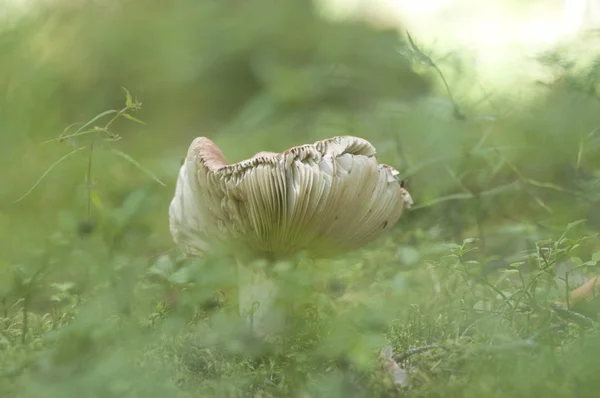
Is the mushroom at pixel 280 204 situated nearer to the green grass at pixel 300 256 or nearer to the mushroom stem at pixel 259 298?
the mushroom stem at pixel 259 298

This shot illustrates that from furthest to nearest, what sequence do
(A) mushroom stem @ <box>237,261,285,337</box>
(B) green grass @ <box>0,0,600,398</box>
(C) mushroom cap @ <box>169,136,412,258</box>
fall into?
1. (A) mushroom stem @ <box>237,261,285,337</box>
2. (C) mushroom cap @ <box>169,136,412,258</box>
3. (B) green grass @ <box>0,0,600,398</box>

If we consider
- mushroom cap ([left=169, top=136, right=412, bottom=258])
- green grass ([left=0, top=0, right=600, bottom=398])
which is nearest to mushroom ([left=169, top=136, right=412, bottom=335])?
mushroom cap ([left=169, top=136, right=412, bottom=258])

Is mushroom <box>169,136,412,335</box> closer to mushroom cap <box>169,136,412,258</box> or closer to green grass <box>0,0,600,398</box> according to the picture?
mushroom cap <box>169,136,412,258</box>

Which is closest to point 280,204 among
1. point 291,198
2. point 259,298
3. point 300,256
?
point 291,198

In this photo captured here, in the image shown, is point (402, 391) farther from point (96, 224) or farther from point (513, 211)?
point (513, 211)

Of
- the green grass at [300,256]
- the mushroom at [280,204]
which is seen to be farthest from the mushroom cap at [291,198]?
the green grass at [300,256]

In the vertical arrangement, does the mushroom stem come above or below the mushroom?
below

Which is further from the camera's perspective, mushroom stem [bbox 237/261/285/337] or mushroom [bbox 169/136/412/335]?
mushroom stem [bbox 237/261/285/337]
